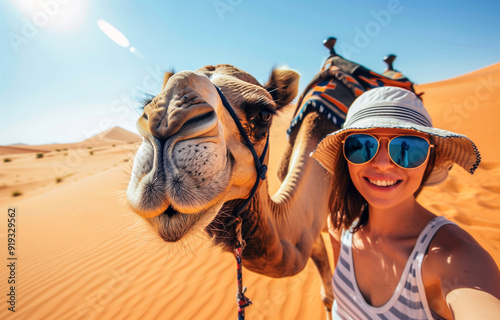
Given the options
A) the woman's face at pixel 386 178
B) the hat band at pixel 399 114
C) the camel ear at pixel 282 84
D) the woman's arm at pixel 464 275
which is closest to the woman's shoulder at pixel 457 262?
the woman's arm at pixel 464 275

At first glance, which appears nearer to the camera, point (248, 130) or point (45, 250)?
point (248, 130)

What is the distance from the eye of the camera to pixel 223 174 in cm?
117

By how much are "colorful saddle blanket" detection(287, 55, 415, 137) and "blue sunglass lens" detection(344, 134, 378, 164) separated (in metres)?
1.89

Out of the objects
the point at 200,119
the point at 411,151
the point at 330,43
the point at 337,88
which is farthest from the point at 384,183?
the point at 330,43

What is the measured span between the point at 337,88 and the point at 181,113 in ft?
10.4

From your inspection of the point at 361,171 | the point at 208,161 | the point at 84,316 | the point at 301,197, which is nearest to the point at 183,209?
the point at 208,161

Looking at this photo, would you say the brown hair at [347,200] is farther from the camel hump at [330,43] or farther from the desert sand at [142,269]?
the camel hump at [330,43]

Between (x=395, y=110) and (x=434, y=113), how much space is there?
17796mm

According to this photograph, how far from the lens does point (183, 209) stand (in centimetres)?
93

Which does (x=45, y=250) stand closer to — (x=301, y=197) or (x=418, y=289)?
(x=301, y=197)

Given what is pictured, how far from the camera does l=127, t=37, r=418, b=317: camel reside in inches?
36.9

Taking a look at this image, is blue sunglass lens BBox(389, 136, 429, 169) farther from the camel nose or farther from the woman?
the camel nose

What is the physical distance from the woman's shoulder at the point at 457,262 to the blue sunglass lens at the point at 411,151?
29 centimetres

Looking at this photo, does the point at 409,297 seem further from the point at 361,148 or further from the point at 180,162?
the point at 180,162
